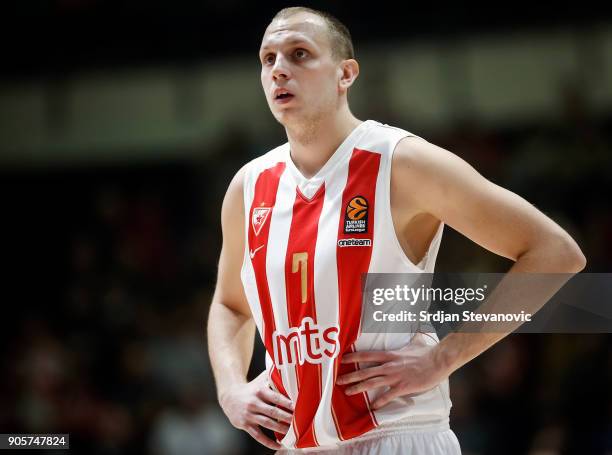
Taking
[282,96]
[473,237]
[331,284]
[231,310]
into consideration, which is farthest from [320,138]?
[231,310]

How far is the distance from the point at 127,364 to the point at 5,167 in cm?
338

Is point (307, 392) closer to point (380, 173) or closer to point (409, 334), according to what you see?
point (409, 334)

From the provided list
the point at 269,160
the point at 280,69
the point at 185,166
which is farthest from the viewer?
the point at 185,166

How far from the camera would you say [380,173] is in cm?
346

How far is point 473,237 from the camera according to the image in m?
3.34

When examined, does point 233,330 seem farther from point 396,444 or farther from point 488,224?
point 488,224

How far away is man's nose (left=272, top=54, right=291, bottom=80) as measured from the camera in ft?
11.8

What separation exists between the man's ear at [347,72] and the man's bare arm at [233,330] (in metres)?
0.60

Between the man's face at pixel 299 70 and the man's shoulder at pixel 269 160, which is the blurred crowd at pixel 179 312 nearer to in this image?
the man's shoulder at pixel 269 160

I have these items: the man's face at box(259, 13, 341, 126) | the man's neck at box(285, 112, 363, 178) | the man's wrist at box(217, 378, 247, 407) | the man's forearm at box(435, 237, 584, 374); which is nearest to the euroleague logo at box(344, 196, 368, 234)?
the man's neck at box(285, 112, 363, 178)

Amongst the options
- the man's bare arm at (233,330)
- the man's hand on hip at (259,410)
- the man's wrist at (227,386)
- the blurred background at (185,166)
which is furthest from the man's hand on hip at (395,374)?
the blurred background at (185,166)

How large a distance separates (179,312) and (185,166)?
223 centimetres

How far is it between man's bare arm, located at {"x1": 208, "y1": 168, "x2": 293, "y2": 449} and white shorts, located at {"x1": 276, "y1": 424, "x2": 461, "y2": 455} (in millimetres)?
285

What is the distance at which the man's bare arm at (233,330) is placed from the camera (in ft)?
11.7
